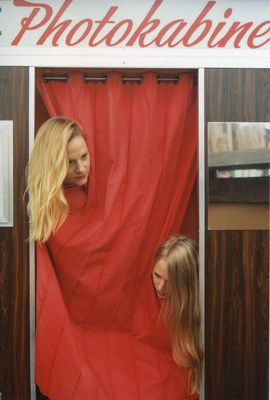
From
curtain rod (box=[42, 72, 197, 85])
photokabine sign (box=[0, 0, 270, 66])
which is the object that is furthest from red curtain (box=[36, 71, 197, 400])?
photokabine sign (box=[0, 0, 270, 66])

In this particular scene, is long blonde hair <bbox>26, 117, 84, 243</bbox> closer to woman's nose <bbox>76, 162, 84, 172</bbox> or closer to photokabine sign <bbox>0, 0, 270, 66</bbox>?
woman's nose <bbox>76, 162, 84, 172</bbox>

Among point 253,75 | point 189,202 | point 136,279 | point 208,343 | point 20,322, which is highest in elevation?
point 253,75

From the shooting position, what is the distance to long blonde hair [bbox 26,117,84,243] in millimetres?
2031

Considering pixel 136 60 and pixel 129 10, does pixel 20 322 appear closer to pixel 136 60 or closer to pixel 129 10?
pixel 136 60

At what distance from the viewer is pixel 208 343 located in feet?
6.95

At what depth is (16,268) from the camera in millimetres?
2061

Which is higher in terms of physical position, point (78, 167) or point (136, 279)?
point (78, 167)

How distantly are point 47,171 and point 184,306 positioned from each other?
116 centimetres

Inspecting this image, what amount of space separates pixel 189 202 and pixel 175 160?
284 mm

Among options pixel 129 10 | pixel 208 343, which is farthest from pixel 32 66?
pixel 208 343

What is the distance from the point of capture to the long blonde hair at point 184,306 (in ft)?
6.86

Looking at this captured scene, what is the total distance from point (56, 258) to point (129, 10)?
1.54 meters

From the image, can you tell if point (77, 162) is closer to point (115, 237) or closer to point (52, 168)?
point (52, 168)

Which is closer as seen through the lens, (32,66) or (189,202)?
(32,66)
